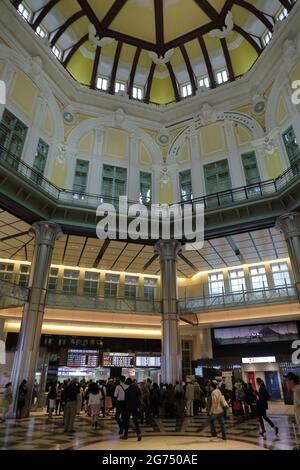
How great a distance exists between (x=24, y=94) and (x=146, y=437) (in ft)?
53.8

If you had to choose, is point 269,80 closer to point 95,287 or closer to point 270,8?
point 270,8

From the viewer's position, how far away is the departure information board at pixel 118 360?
72.3 feet

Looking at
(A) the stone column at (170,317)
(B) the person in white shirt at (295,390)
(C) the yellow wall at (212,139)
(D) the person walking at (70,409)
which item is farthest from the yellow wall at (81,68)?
(B) the person in white shirt at (295,390)

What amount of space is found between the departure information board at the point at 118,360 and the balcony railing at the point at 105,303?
221 inches

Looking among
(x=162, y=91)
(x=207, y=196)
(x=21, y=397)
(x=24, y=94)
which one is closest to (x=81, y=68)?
(x=162, y=91)

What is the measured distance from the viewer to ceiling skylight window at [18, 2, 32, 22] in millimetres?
16828

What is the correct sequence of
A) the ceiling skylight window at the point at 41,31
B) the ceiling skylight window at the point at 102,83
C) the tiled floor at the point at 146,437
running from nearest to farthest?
the tiled floor at the point at 146,437
the ceiling skylight window at the point at 41,31
the ceiling skylight window at the point at 102,83

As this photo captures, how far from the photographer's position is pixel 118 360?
22.4m

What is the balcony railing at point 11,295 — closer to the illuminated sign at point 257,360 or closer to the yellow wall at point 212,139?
the yellow wall at point 212,139

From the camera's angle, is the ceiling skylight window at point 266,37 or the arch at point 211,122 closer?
the ceiling skylight window at point 266,37

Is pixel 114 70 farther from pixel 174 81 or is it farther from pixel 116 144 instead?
pixel 116 144

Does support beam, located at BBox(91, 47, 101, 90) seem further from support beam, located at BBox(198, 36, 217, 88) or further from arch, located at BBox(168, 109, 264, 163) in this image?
support beam, located at BBox(198, 36, 217, 88)

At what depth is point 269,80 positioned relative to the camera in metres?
17.9

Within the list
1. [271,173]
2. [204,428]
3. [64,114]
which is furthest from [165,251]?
[64,114]
